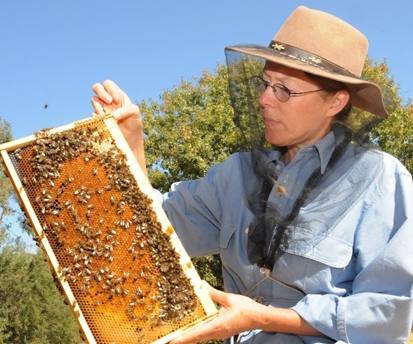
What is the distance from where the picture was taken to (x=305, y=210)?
3.71m

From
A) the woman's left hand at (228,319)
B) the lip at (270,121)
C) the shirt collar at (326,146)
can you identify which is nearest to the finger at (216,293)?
the woman's left hand at (228,319)

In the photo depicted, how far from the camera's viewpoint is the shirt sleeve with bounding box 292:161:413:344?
3.35 m

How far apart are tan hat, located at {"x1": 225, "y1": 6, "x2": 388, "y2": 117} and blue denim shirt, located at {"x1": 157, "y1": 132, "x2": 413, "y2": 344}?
17.4 inches

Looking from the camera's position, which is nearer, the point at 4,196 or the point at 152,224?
the point at 152,224

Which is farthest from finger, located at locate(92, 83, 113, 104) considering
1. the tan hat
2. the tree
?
the tree

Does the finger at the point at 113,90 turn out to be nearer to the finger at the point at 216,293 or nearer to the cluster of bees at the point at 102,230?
the cluster of bees at the point at 102,230

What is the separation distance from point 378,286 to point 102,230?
5.64 ft

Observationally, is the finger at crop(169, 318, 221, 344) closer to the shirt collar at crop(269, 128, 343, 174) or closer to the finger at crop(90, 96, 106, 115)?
the shirt collar at crop(269, 128, 343, 174)

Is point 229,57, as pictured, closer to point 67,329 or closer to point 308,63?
point 308,63

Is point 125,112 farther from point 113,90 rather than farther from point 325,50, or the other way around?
point 325,50

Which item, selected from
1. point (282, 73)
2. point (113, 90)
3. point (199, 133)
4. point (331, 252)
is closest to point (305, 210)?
point (331, 252)

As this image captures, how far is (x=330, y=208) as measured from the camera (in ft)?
11.9

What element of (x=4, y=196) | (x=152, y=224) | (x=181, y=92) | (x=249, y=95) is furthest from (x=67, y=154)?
(x=4, y=196)

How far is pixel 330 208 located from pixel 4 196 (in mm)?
Result: 35976
